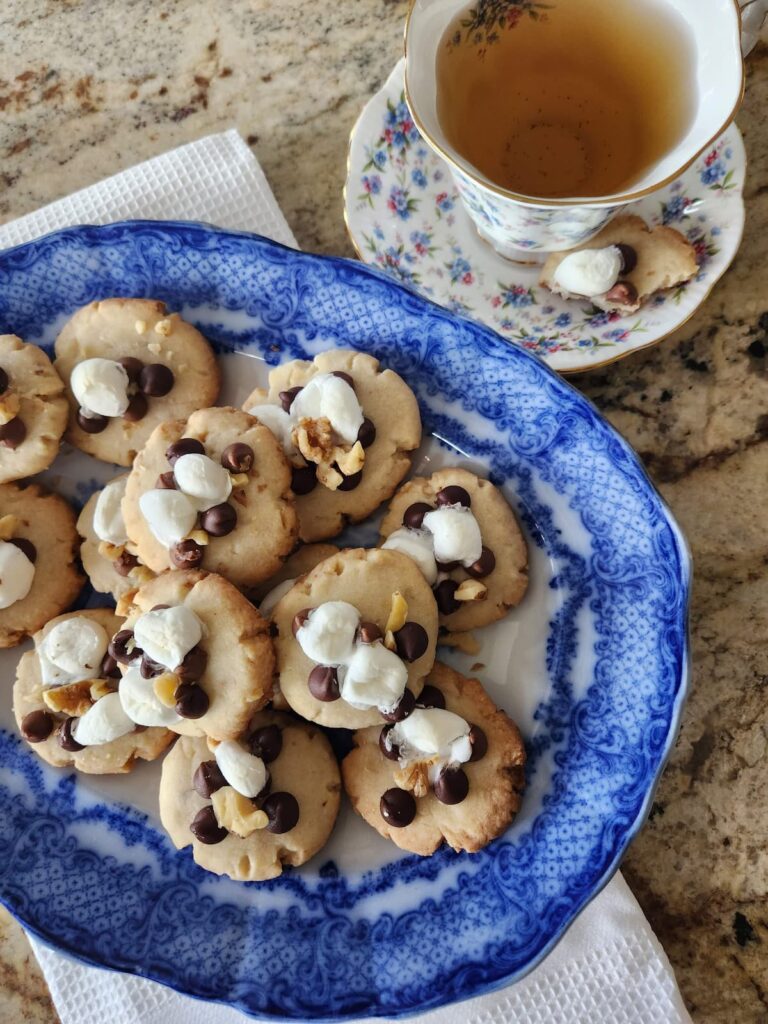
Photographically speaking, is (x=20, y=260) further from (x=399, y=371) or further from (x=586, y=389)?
(x=586, y=389)

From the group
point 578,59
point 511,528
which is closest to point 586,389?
point 511,528

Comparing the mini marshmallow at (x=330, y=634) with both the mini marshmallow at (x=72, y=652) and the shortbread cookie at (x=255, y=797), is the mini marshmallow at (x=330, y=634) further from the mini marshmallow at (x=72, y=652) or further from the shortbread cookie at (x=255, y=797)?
the mini marshmallow at (x=72, y=652)

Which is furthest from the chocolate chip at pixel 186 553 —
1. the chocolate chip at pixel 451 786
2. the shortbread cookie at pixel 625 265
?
Answer: the shortbread cookie at pixel 625 265

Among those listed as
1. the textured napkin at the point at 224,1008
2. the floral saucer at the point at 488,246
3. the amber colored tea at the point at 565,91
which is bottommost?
the textured napkin at the point at 224,1008

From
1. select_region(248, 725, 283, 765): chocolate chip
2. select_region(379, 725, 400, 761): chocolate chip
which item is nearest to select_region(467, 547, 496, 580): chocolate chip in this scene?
select_region(379, 725, 400, 761): chocolate chip

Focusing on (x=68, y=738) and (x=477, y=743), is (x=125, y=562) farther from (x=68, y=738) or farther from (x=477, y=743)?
(x=477, y=743)

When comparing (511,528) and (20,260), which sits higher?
(20,260)

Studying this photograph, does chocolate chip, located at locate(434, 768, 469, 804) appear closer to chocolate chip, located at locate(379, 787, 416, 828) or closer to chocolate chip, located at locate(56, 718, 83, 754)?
chocolate chip, located at locate(379, 787, 416, 828)
